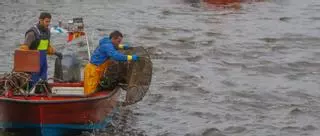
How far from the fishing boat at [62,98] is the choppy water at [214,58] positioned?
83 cm

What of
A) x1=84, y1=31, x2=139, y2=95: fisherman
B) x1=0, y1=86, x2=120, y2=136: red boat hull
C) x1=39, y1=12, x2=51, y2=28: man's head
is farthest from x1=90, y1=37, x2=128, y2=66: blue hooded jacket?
x1=39, y1=12, x2=51, y2=28: man's head

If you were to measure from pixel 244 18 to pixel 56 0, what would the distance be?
9616 millimetres

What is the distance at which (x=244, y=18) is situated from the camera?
27969mm

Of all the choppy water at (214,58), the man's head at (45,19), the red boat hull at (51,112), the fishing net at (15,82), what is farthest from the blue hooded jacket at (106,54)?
the choppy water at (214,58)

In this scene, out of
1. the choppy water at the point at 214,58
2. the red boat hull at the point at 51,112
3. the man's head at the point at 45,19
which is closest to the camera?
the red boat hull at the point at 51,112

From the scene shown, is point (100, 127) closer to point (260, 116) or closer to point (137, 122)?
point (137, 122)

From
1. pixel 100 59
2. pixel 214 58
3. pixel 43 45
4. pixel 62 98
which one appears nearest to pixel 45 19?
pixel 43 45

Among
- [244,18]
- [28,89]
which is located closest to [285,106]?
[28,89]

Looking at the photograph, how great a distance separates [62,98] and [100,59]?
1.18 meters

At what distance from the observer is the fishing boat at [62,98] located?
10.8 metres

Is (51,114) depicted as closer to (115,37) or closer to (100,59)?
(100,59)

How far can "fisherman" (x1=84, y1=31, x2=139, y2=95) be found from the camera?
39.0 feet

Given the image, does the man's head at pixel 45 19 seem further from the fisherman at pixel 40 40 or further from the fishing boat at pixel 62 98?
the fishing boat at pixel 62 98

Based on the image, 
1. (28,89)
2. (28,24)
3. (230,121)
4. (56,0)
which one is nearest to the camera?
(28,89)
